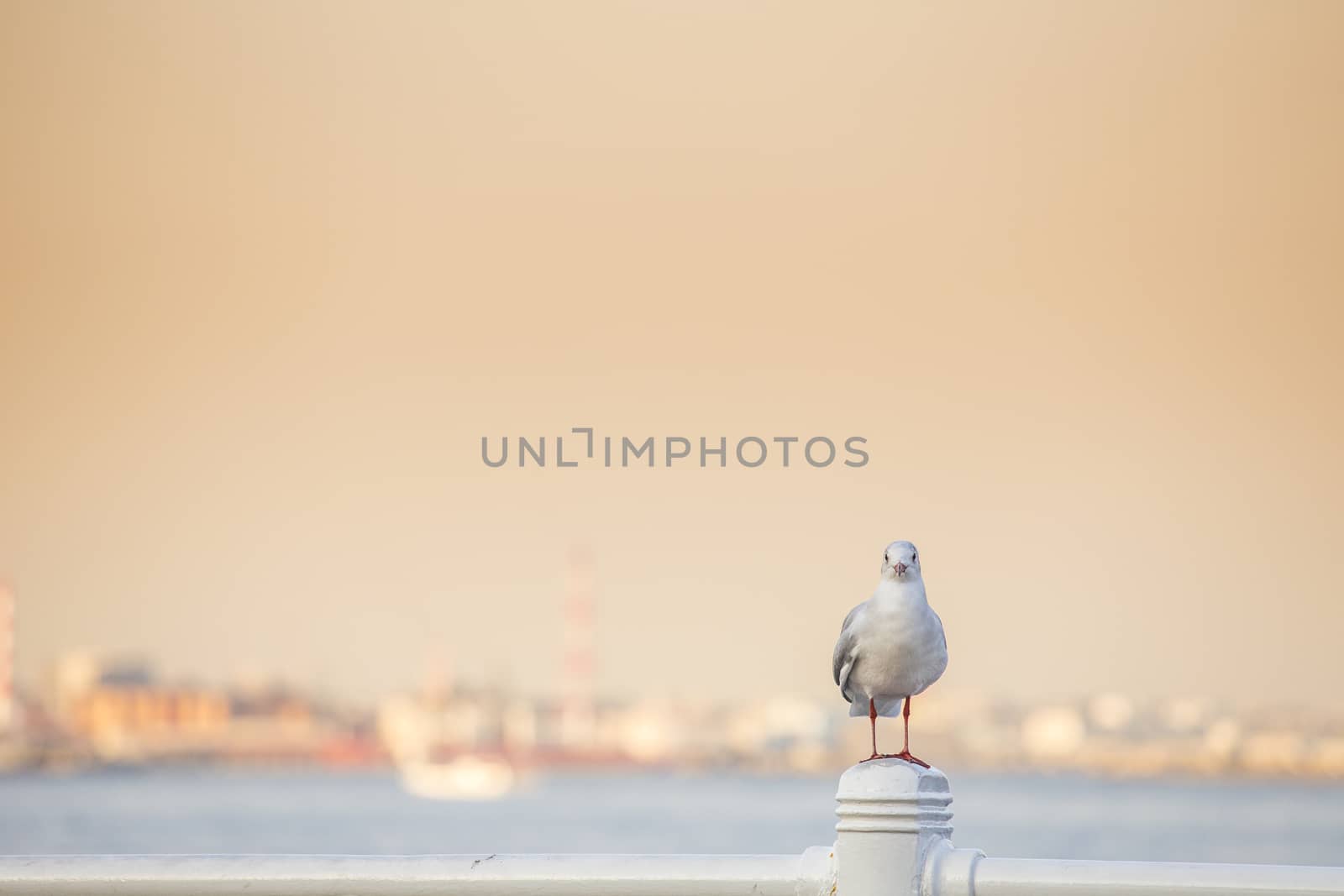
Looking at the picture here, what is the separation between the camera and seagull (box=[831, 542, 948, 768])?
13.9 ft

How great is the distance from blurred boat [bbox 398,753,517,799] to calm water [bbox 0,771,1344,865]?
3.52 ft

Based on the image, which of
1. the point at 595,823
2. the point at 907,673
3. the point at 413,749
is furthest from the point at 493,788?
the point at 907,673

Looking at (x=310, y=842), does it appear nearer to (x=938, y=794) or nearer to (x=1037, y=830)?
(x=1037, y=830)

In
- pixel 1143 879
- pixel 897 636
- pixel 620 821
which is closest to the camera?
pixel 1143 879

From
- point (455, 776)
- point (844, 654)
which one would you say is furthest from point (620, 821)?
point (844, 654)

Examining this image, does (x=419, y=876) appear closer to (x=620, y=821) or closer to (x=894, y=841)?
(x=894, y=841)

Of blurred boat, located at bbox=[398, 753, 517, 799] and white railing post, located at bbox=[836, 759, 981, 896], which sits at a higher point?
blurred boat, located at bbox=[398, 753, 517, 799]

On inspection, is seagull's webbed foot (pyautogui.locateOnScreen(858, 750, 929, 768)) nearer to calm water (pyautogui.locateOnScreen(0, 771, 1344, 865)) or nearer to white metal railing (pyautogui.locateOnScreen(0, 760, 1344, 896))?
white metal railing (pyautogui.locateOnScreen(0, 760, 1344, 896))

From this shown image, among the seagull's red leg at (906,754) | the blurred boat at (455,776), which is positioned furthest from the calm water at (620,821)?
the seagull's red leg at (906,754)

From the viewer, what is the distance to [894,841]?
3.88 m

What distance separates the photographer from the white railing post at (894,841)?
152 inches

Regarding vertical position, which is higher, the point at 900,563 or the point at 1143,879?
the point at 900,563

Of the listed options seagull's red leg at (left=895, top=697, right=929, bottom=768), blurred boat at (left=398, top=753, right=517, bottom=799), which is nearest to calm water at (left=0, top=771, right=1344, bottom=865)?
blurred boat at (left=398, top=753, right=517, bottom=799)

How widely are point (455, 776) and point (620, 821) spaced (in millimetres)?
15813
